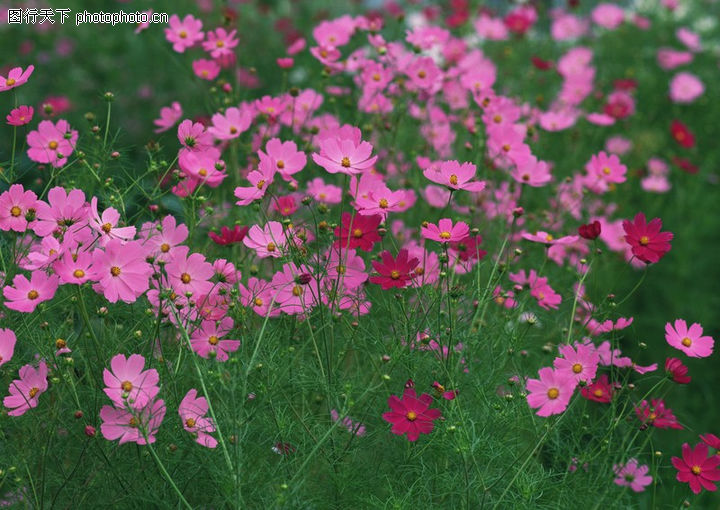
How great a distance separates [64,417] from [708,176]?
8.90 ft

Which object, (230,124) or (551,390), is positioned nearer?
(551,390)

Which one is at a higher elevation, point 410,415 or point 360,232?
point 360,232

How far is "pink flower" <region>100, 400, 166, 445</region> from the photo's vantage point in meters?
1.11

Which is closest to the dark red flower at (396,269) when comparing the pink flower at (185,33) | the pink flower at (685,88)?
the pink flower at (185,33)

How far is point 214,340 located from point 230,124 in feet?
1.99

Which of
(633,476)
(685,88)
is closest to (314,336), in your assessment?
(633,476)

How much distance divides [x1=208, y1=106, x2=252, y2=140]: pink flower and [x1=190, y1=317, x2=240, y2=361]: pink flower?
0.51 m

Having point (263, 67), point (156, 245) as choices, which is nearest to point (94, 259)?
point (156, 245)

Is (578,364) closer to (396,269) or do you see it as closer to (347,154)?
(396,269)

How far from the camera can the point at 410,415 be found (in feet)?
3.92

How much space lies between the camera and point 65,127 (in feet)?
5.13

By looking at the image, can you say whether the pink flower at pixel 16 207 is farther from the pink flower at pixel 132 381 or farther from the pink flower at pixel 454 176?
the pink flower at pixel 454 176

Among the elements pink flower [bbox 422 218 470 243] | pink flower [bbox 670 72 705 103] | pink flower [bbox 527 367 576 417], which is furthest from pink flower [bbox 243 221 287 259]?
pink flower [bbox 670 72 705 103]

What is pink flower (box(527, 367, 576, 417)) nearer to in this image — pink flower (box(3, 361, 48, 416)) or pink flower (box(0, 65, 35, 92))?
pink flower (box(3, 361, 48, 416))
